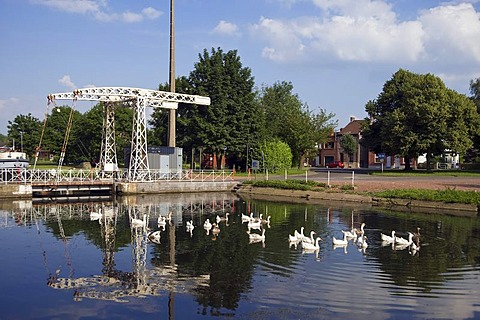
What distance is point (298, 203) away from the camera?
133 ft

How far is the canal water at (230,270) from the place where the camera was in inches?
530

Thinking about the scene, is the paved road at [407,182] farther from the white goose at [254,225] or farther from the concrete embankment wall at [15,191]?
the concrete embankment wall at [15,191]

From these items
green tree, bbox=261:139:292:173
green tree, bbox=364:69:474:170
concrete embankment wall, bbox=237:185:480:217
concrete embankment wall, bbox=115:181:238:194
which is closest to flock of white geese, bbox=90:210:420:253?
A: concrete embankment wall, bbox=237:185:480:217

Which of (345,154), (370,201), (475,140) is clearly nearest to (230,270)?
(370,201)

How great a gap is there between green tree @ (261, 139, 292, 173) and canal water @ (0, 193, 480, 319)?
39.3 m

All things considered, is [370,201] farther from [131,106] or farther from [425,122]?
[425,122]

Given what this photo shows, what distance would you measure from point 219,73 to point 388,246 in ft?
165

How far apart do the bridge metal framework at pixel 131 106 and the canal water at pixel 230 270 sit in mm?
15898

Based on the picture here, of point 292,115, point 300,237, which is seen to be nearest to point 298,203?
point 300,237

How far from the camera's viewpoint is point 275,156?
70.6 m

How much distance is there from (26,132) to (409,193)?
277 ft

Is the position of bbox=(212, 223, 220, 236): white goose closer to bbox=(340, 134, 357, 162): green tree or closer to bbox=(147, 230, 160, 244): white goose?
bbox=(147, 230, 160, 244): white goose

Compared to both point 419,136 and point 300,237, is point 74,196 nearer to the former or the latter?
point 300,237

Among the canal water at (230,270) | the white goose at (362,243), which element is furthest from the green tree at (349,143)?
the white goose at (362,243)
